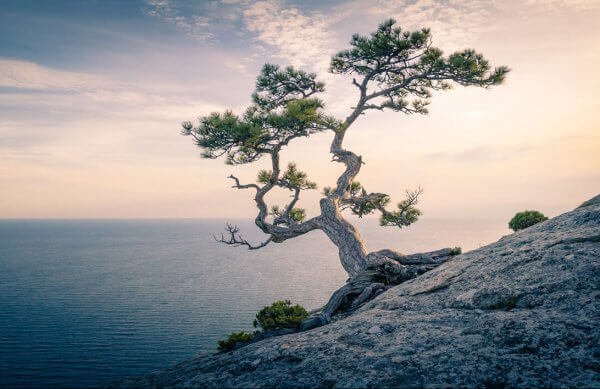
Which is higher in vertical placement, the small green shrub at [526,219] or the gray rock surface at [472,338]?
the small green shrub at [526,219]

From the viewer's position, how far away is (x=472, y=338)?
233 inches

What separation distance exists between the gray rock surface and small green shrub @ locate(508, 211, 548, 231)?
9.53m

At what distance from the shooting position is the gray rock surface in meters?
5.02

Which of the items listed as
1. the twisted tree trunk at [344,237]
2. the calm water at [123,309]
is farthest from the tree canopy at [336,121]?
the calm water at [123,309]

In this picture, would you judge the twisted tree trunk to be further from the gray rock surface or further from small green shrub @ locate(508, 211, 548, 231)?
small green shrub @ locate(508, 211, 548, 231)

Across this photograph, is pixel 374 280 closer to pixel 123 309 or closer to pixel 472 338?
pixel 472 338

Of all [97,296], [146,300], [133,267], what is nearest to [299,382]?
[146,300]

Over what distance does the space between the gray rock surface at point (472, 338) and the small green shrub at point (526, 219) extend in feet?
31.3

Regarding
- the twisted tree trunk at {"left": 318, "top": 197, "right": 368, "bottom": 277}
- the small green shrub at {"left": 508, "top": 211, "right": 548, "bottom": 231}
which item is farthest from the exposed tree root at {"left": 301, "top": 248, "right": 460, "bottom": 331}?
the small green shrub at {"left": 508, "top": 211, "right": 548, "bottom": 231}

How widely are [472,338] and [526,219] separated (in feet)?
49.1

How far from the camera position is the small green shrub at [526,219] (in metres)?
17.6

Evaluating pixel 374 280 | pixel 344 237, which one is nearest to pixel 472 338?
pixel 374 280

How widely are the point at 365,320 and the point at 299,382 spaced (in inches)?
108

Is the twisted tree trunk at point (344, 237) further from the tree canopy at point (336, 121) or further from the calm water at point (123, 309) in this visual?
the calm water at point (123, 309)
